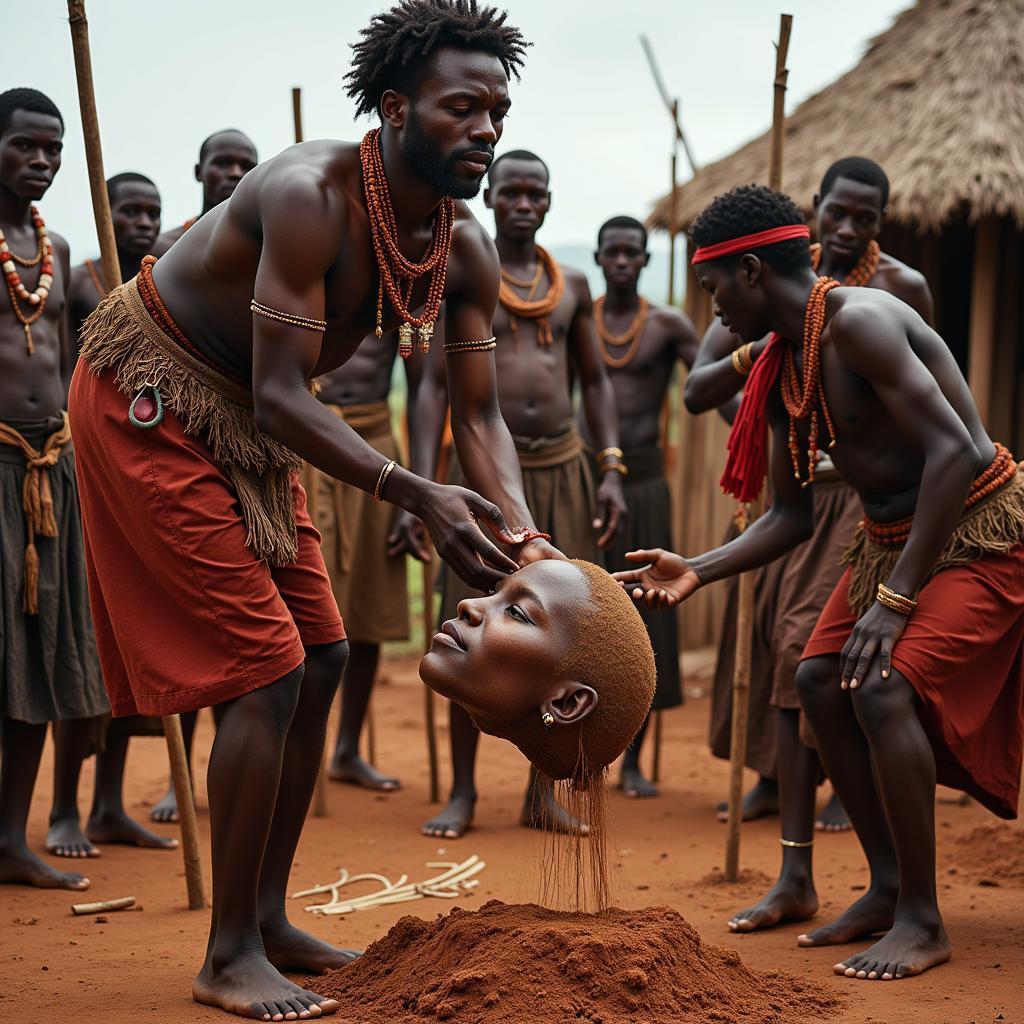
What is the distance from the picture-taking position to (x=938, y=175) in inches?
352

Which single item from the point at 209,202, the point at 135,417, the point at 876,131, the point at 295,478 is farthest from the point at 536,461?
the point at 876,131

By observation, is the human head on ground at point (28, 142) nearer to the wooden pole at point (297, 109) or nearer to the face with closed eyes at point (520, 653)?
the wooden pole at point (297, 109)

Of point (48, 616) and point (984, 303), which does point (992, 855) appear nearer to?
point (48, 616)

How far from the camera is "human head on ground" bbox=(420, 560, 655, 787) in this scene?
346cm

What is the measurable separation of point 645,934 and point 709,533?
22.9 ft

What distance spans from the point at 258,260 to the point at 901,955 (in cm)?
254

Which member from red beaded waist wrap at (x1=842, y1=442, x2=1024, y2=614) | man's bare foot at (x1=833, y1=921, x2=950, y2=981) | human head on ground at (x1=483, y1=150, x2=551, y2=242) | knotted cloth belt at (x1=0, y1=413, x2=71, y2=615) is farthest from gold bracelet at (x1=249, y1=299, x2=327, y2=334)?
human head on ground at (x1=483, y1=150, x2=551, y2=242)

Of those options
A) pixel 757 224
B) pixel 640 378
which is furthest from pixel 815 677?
pixel 640 378

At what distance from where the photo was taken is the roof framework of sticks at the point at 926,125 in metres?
8.88

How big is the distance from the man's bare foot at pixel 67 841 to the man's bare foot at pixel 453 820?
137 centimetres

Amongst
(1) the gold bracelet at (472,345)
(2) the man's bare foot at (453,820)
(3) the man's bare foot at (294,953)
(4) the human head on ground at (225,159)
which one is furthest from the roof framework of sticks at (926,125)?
(3) the man's bare foot at (294,953)

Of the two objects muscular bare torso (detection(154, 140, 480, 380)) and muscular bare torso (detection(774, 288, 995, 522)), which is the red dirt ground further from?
muscular bare torso (detection(154, 140, 480, 380))

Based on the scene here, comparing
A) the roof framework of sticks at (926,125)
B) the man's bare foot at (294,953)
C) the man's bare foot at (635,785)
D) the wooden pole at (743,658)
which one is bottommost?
the man's bare foot at (635,785)

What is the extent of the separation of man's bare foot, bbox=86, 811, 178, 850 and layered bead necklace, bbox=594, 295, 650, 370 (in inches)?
127
